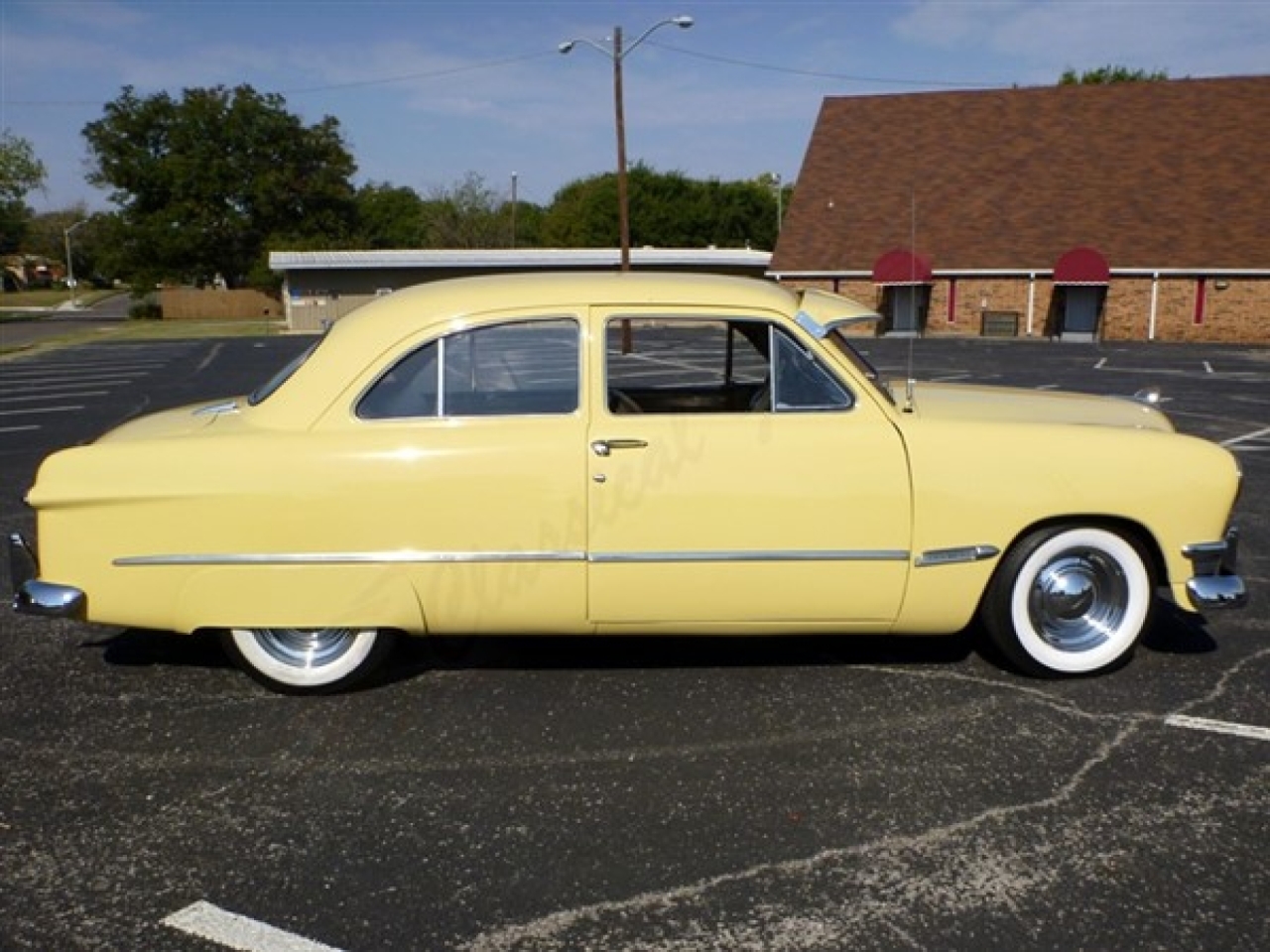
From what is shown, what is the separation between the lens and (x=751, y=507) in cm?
391

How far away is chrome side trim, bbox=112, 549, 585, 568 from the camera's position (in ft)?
12.6

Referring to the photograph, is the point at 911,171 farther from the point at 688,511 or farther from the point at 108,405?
the point at 688,511

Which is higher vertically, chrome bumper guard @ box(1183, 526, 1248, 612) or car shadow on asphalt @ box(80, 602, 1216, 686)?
chrome bumper guard @ box(1183, 526, 1248, 612)

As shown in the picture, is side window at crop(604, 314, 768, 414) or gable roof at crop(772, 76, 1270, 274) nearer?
side window at crop(604, 314, 768, 414)

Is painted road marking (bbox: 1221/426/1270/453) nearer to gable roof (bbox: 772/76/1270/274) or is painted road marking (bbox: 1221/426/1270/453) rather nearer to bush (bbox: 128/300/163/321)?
gable roof (bbox: 772/76/1270/274)

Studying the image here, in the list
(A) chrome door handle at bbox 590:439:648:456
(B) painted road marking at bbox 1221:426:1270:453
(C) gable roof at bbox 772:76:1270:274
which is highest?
(C) gable roof at bbox 772:76:1270:274

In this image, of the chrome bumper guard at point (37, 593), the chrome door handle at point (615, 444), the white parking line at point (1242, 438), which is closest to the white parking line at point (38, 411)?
the chrome bumper guard at point (37, 593)

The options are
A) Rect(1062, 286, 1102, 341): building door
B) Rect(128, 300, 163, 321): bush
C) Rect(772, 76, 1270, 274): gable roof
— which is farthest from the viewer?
Rect(128, 300, 163, 321): bush

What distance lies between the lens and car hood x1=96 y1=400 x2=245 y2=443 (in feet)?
13.7

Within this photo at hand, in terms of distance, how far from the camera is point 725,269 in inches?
1620

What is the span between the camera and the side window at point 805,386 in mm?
4020

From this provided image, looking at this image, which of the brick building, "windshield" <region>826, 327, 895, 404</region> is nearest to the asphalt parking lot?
"windshield" <region>826, 327, 895, 404</region>

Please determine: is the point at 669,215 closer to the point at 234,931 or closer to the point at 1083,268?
the point at 1083,268

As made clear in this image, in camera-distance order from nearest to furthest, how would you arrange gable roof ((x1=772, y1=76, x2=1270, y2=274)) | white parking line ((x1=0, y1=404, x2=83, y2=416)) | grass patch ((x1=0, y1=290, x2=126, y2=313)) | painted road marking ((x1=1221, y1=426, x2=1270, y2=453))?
painted road marking ((x1=1221, y1=426, x2=1270, y2=453)), white parking line ((x1=0, y1=404, x2=83, y2=416)), gable roof ((x1=772, y1=76, x2=1270, y2=274)), grass patch ((x1=0, y1=290, x2=126, y2=313))
